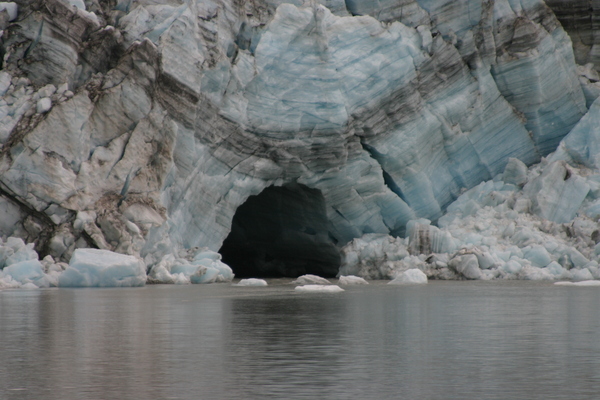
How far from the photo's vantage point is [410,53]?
80.4ft

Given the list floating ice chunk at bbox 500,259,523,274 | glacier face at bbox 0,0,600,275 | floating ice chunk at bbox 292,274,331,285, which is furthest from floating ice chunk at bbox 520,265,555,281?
floating ice chunk at bbox 292,274,331,285

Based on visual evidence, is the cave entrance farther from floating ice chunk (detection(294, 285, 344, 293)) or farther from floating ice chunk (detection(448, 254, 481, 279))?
floating ice chunk (detection(294, 285, 344, 293))

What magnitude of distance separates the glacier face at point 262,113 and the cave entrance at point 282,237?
0.10m

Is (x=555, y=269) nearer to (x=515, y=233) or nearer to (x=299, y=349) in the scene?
(x=515, y=233)

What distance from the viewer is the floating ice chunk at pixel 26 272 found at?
17484 millimetres

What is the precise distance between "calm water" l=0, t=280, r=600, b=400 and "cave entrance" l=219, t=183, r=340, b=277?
12.5 meters

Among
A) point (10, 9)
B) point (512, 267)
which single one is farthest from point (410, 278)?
point (10, 9)

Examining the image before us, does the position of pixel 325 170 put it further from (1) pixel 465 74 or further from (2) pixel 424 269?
(1) pixel 465 74

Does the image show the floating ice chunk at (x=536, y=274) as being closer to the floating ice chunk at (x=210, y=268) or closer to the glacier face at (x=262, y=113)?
the glacier face at (x=262, y=113)

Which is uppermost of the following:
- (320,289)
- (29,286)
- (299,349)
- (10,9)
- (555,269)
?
(10,9)

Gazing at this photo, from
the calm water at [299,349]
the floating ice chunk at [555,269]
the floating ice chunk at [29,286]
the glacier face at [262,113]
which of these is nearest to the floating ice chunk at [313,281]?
the glacier face at [262,113]

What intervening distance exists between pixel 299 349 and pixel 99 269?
36.4 ft

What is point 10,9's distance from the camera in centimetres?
2098

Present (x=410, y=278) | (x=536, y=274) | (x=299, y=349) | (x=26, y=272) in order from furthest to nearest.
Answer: (x=536, y=274)
(x=410, y=278)
(x=26, y=272)
(x=299, y=349)
